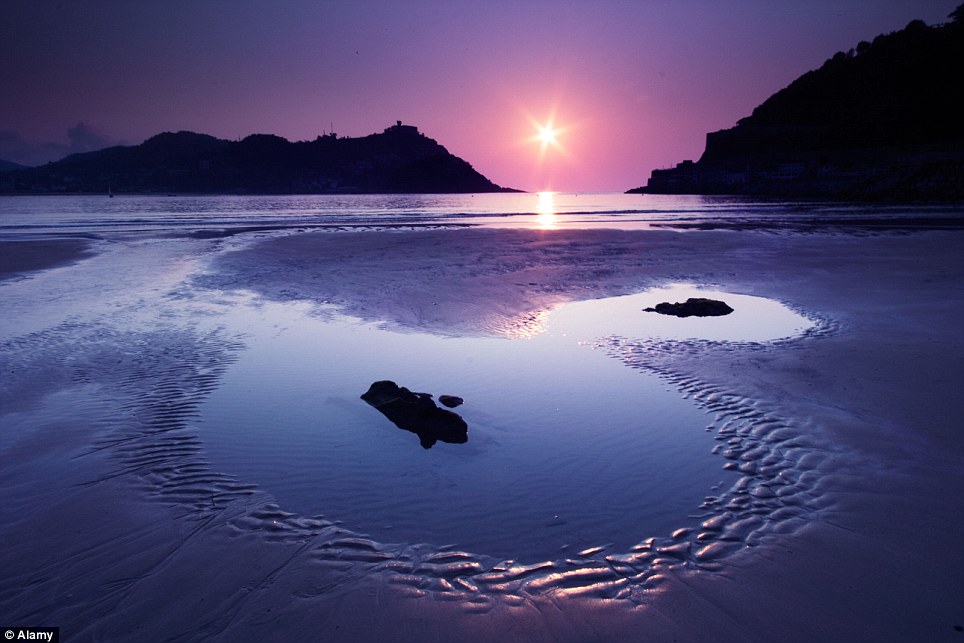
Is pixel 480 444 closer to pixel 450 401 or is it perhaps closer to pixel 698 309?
pixel 450 401

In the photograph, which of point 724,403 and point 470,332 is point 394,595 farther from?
point 470,332

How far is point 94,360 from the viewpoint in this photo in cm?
841

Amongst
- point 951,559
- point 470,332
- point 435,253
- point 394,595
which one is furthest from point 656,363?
point 435,253

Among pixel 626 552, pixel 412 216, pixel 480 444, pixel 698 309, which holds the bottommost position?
pixel 480 444

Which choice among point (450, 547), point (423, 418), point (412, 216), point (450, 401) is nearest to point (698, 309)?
point (450, 401)

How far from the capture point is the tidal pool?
4234 millimetres

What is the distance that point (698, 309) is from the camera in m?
11.4

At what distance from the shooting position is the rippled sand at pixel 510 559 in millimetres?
3182

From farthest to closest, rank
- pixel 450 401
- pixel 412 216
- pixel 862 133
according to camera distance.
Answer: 1. pixel 862 133
2. pixel 412 216
3. pixel 450 401

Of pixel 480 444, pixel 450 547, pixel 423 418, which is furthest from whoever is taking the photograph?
pixel 423 418

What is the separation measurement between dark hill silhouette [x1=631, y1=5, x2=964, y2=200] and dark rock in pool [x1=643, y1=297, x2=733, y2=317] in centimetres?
6733

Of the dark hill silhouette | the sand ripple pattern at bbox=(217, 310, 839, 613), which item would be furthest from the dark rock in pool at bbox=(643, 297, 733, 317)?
the dark hill silhouette

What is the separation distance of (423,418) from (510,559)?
235 centimetres

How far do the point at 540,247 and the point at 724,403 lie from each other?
18657 millimetres
